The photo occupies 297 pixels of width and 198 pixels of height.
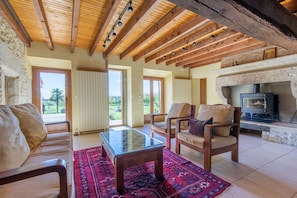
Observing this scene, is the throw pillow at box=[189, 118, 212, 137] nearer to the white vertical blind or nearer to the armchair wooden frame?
the armchair wooden frame

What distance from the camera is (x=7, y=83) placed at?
314 centimetres

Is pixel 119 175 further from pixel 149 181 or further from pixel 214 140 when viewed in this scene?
pixel 214 140

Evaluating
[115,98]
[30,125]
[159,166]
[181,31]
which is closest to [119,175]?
[159,166]

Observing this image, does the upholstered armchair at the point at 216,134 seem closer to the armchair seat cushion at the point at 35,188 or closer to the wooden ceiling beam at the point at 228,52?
the armchair seat cushion at the point at 35,188

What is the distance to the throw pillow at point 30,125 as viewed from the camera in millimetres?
1908

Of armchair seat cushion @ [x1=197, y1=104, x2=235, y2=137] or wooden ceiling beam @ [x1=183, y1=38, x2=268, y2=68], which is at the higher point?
wooden ceiling beam @ [x1=183, y1=38, x2=268, y2=68]

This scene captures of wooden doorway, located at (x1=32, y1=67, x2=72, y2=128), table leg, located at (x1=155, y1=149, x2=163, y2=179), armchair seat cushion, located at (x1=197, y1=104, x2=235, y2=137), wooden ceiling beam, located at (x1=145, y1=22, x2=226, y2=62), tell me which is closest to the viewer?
table leg, located at (x1=155, y1=149, x2=163, y2=179)

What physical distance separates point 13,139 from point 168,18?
2.81 metres

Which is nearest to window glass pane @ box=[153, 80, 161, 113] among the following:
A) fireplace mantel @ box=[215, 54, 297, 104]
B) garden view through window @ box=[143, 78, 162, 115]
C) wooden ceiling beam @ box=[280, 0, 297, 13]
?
garden view through window @ box=[143, 78, 162, 115]

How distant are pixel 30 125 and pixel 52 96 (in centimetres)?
294

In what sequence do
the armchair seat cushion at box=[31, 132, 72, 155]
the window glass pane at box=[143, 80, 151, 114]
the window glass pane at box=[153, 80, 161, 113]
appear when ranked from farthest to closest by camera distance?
the window glass pane at box=[153, 80, 161, 113]
the window glass pane at box=[143, 80, 151, 114]
the armchair seat cushion at box=[31, 132, 72, 155]

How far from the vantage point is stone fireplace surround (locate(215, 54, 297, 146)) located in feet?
11.0

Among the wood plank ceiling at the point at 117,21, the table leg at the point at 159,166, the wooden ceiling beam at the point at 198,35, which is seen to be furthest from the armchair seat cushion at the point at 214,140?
the wooden ceiling beam at the point at 198,35

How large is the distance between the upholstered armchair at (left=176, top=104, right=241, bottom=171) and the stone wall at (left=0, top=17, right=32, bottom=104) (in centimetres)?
329
